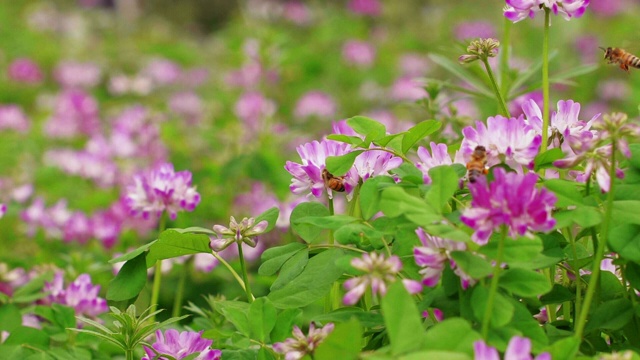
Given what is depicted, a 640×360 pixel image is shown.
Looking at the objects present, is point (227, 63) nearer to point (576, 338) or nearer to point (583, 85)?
point (583, 85)

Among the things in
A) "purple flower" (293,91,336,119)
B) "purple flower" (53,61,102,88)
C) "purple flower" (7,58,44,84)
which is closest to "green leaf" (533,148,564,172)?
"purple flower" (293,91,336,119)

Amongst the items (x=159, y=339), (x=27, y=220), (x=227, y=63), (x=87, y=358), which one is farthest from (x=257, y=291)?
(x=227, y=63)

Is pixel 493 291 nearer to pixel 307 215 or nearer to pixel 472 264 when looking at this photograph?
pixel 472 264

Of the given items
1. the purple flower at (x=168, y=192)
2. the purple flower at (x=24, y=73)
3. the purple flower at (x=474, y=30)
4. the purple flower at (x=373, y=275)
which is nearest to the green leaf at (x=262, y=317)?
the purple flower at (x=373, y=275)

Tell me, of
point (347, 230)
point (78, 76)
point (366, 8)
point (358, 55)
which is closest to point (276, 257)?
point (347, 230)

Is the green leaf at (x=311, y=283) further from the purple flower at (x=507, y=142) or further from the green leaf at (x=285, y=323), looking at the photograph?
the purple flower at (x=507, y=142)

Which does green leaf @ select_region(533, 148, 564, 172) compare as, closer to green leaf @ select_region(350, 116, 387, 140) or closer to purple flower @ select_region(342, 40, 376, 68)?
green leaf @ select_region(350, 116, 387, 140)
